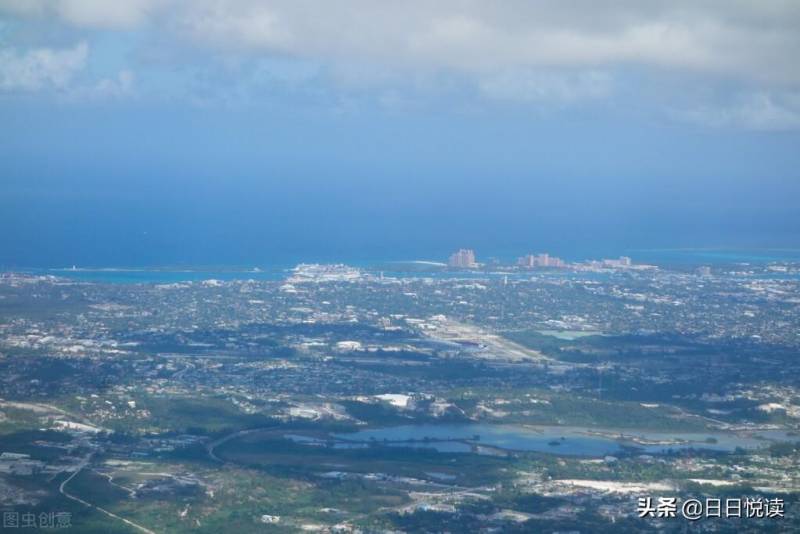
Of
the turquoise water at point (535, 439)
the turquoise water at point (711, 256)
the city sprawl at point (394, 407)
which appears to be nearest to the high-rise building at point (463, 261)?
the turquoise water at point (711, 256)

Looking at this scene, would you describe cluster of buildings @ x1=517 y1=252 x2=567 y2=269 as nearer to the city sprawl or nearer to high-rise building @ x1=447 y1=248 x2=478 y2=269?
high-rise building @ x1=447 y1=248 x2=478 y2=269

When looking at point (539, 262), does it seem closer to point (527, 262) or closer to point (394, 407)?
point (527, 262)

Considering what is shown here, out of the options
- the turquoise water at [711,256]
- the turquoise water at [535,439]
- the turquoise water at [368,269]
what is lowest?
the turquoise water at [535,439]

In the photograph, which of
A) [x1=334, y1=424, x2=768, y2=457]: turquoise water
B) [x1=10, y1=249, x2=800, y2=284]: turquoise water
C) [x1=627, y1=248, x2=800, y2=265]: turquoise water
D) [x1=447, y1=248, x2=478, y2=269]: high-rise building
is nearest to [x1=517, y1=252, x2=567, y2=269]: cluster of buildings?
[x1=10, y1=249, x2=800, y2=284]: turquoise water

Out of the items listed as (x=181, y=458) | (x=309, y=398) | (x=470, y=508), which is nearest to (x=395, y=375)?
(x=309, y=398)

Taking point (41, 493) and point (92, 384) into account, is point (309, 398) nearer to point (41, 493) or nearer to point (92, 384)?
point (92, 384)

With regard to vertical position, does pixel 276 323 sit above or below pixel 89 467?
above

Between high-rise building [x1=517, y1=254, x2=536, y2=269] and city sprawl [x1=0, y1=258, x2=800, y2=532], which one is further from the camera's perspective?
high-rise building [x1=517, y1=254, x2=536, y2=269]

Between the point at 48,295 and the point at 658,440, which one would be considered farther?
the point at 48,295

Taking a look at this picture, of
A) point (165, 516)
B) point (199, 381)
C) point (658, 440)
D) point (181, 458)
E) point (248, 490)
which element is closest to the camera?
point (165, 516)

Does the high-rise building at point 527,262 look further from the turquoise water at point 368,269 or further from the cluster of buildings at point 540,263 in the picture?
the turquoise water at point 368,269

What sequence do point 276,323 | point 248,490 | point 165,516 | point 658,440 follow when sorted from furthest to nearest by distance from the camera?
point 276,323 < point 658,440 < point 248,490 < point 165,516
